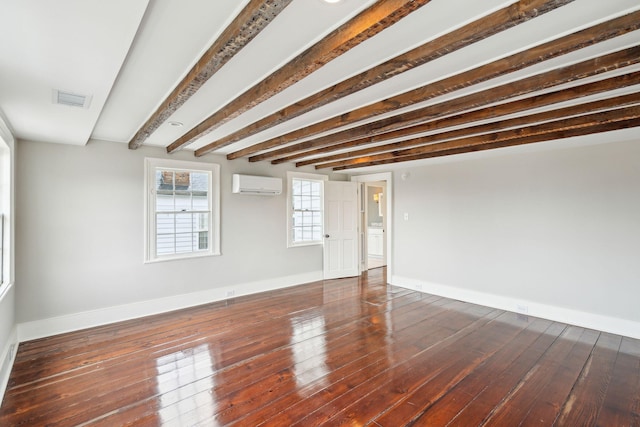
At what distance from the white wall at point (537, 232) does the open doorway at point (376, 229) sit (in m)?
2.47

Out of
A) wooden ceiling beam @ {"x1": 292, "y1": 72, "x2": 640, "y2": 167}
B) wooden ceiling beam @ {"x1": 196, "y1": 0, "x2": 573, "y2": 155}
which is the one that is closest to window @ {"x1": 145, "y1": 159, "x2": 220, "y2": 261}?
wooden ceiling beam @ {"x1": 292, "y1": 72, "x2": 640, "y2": 167}

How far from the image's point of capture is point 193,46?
1745 mm

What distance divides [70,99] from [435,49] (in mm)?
2539

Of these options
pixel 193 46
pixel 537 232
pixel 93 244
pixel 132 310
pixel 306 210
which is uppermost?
pixel 193 46

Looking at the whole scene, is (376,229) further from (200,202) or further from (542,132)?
(542,132)

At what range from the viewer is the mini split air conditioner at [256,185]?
16.0 feet

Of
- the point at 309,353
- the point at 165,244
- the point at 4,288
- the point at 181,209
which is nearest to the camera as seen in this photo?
the point at 4,288

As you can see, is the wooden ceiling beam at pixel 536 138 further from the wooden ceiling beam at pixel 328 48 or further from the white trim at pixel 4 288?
the white trim at pixel 4 288

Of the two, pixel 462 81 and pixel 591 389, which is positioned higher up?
pixel 462 81

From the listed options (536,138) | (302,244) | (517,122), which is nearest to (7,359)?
(302,244)

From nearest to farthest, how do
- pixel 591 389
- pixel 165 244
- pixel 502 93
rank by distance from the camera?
pixel 502 93 < pixel 591 389 < pixel 165 244

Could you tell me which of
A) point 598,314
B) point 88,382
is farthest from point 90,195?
point 598,314

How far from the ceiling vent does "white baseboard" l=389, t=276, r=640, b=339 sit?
5.21 meters

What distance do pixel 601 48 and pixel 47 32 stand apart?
9.30 feet
